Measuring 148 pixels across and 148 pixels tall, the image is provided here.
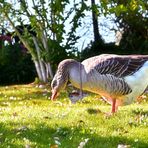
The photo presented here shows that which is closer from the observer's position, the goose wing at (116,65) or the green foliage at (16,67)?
the goose wing at (116,65)

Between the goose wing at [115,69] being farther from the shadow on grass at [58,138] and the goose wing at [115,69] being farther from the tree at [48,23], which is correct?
the tree at [48,23]

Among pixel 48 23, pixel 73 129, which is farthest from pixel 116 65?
pixel 48 23

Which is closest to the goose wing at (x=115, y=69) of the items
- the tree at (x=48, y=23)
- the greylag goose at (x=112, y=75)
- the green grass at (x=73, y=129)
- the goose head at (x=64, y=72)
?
the greylag goose at (x=112, y=75)

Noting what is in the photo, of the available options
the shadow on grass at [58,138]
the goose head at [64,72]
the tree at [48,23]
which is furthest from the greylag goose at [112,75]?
the tree at [48,23]

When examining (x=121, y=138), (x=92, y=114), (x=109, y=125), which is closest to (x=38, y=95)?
(x=92, y=114)

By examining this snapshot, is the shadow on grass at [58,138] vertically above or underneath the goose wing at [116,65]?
underneath

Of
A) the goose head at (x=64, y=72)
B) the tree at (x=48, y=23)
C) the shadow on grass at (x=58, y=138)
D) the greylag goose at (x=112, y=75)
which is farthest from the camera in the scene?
the tree at (x=48, y=23)

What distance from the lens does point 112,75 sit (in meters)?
8.49

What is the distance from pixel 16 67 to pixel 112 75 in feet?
43.4

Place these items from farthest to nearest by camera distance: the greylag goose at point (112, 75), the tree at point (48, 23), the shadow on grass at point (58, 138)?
the tree at point (48, 23) → the greylag goose at point (112, 75) → the shadow on grass at point (58, 138)

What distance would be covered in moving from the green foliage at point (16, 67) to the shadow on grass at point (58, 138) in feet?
45.4

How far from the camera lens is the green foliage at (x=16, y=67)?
21.3 meters

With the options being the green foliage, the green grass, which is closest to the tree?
the green foliage

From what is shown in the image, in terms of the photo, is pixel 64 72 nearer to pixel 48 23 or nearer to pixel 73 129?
pixel 73 129
